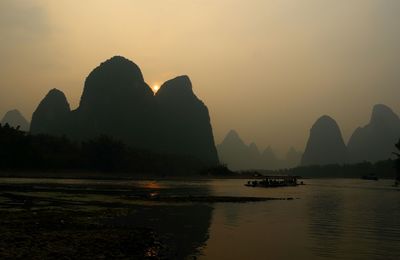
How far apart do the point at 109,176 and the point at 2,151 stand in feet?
82.5

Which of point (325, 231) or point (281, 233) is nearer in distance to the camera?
point (281, 233)

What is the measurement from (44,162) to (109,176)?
15582 mm

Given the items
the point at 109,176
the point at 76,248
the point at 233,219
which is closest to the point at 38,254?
the point at 76,248

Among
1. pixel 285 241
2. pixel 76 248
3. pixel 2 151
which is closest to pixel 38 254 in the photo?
pixel 76 248

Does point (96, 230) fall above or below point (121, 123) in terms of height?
below

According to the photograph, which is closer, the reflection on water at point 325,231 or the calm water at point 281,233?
the calm water at point 281,233

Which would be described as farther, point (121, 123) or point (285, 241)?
point (121, 123)

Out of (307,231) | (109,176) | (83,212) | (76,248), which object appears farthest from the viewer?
(109,176)

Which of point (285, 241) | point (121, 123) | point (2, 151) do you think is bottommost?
point (285, 241)

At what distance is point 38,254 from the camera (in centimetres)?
1416

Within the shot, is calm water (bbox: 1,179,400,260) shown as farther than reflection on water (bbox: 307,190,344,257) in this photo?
No

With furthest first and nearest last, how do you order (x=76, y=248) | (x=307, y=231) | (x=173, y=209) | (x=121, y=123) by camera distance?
(x=121, y=123)
(x=173, y=209)
(x=307, y=231)
(x=76, y=248)

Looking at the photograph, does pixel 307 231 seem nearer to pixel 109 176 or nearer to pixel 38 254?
pixel 38 254

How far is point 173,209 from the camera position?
3372cm
